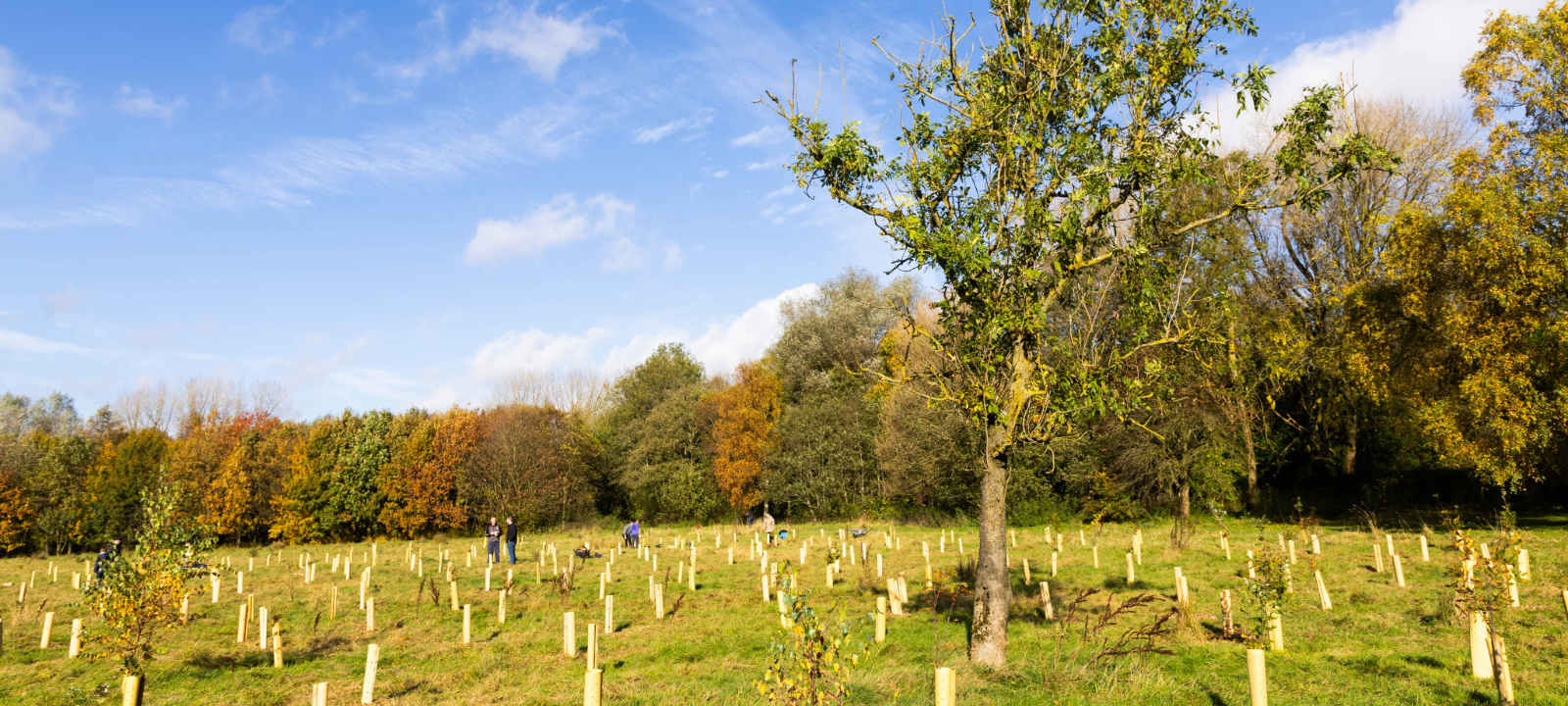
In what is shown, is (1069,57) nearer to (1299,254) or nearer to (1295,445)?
(1299,254)

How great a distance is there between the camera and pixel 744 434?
47.4 metres

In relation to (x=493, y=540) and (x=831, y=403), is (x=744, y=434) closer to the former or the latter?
(x=831, y=403)

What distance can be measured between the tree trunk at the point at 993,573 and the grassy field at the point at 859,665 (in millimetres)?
329

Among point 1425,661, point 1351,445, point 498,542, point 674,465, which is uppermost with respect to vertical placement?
point 674,465

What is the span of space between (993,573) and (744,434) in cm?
3707

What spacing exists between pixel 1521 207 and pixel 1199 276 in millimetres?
9458

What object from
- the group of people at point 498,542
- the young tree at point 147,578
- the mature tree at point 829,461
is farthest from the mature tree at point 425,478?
the young tree at point 147,578

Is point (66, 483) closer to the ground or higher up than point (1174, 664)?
higher up

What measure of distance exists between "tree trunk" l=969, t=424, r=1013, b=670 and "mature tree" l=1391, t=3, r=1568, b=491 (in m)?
15.6

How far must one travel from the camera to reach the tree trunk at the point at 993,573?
10.6 m

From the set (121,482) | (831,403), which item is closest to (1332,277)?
(831,403)

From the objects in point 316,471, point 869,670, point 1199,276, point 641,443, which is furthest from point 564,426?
point 869,670

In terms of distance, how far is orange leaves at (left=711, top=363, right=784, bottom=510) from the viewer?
4662 centimetres

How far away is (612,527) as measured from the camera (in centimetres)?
4844
